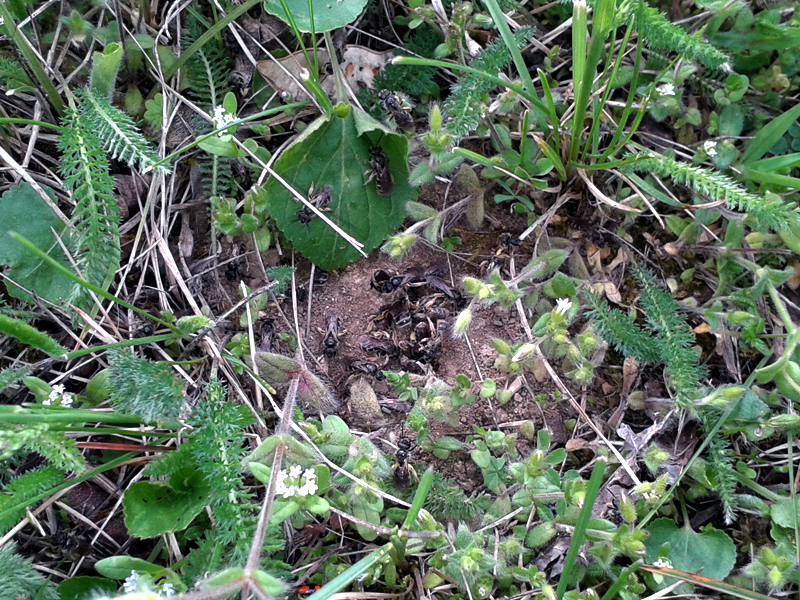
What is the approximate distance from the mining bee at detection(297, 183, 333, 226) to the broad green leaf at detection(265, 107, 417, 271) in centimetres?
2

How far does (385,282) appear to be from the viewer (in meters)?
3.14

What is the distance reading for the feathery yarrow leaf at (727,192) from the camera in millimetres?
2752

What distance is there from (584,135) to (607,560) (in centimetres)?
213

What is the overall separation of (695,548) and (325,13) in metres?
3.11

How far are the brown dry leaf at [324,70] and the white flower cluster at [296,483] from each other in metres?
1.97

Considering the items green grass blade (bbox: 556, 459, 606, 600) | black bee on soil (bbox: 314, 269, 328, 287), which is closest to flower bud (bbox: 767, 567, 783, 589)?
green grass blade (bbox: 556, 459, 606, 600)

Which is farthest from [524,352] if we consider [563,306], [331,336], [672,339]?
[331,336]

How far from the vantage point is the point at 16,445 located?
215cm

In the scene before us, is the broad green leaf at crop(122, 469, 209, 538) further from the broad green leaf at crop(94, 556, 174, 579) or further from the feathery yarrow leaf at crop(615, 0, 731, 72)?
the feathery yarrow leaf at crop(615, 0, 731, 72)

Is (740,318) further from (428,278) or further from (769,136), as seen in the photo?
(428,278)

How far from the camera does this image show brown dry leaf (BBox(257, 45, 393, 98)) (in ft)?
10.7

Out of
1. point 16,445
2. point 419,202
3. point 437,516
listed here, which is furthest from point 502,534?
point 16,445

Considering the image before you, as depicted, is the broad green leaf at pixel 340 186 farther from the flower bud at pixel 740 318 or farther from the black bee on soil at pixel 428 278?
the flower bud at pixel 740 318

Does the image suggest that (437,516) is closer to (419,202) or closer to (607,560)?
(607,560)
